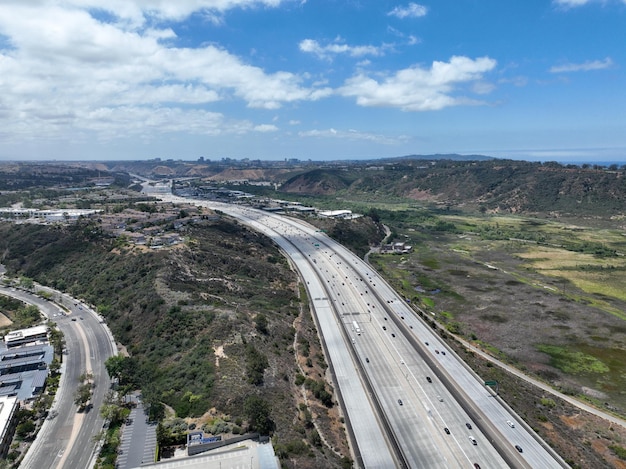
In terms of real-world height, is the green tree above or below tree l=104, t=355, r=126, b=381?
below

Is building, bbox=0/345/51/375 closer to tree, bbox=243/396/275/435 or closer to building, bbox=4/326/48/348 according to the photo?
building, bbox=4/326/48/348

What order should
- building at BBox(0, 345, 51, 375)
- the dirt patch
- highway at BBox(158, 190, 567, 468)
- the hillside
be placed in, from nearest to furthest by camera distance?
1. highway at BBox(158, 190, 567, 468)
2. the hillside
3. building at BBox(0, 345, 51, 375)
4. the dirt patch

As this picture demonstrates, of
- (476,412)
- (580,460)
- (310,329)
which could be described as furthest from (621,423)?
(310,329)

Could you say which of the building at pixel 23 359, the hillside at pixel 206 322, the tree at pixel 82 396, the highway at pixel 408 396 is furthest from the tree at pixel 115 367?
the highway at pixel 408 396

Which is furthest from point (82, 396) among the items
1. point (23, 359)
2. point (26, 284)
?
point (26, 284)

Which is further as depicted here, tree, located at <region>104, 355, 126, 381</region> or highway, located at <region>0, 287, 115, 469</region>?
tree, located at <region>104, 355, 126, 381</region>

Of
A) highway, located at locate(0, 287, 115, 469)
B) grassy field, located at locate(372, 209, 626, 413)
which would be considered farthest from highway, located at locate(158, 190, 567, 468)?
highway, located at locate(0, 287, 115, 469)

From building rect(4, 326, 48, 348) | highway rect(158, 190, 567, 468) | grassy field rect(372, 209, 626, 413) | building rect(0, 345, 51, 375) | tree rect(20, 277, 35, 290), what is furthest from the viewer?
tree rect(20, 277, 35, 290)

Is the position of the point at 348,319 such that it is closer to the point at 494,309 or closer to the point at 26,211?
the point at 494,309
